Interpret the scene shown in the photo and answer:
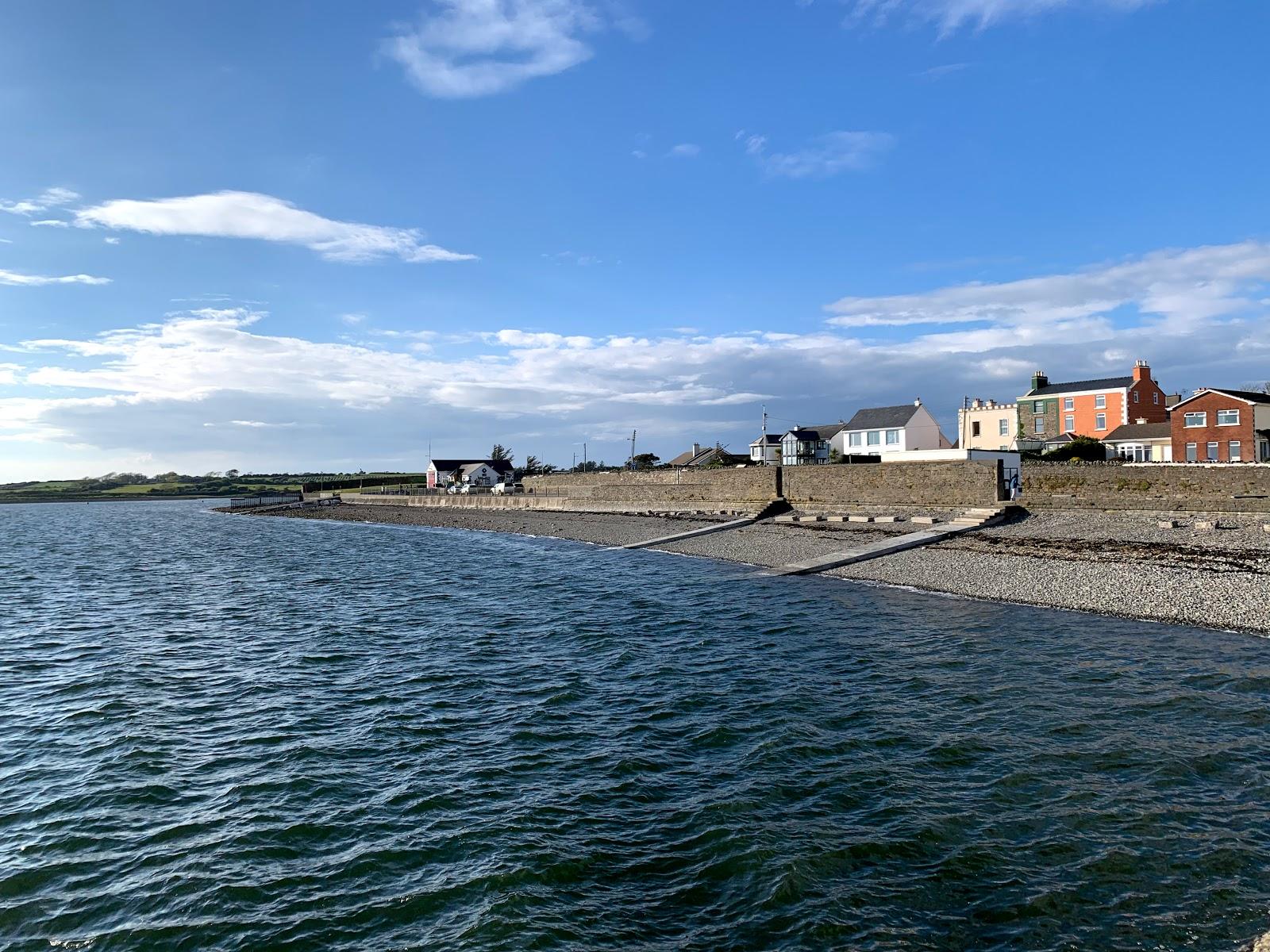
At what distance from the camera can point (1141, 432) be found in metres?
59.2

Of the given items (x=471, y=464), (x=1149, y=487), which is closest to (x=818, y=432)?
(x=1149, y=487)

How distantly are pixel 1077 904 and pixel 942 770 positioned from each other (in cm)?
329

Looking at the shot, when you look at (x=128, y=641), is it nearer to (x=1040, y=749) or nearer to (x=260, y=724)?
(x=260, y=724)

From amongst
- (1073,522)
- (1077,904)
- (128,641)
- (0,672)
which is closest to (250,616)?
(128,641)

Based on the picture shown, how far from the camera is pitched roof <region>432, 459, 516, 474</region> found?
136 meters

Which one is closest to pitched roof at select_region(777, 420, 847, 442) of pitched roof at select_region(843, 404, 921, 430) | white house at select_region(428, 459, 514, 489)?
pitched roof at select_region(843, 404, 921, 430)

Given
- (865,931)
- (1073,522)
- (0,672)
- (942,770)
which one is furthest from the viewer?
(1073,522)

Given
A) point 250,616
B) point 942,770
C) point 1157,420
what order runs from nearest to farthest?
point 942,770, point 250,616, point 1157,420

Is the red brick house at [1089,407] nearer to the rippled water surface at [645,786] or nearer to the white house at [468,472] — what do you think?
the rippled water surface at [645,786]

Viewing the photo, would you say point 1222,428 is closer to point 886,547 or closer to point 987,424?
point 987,424

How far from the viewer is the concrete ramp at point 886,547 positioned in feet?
101

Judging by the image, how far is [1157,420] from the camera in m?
66.6

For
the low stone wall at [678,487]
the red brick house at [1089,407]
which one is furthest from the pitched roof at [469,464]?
the red brick house at [1089,407]

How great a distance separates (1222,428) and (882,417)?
963 inches
